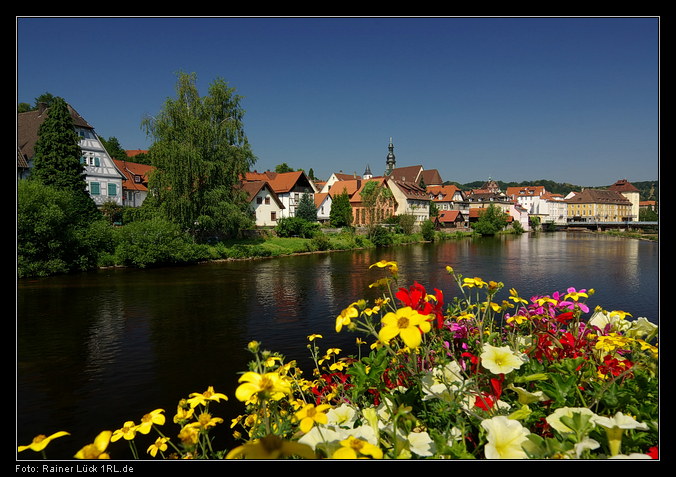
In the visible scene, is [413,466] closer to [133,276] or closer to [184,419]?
[184,419]

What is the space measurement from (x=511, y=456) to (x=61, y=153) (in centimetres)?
3632

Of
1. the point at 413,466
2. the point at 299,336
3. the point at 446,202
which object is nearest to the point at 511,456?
the point at 413,466

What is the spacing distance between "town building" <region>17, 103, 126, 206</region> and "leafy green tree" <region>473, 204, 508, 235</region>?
58.8m

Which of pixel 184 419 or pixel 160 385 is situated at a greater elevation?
pixel 184 419

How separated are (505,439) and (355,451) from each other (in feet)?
1.91

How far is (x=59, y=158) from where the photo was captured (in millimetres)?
29531

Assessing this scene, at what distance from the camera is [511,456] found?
4.61ft

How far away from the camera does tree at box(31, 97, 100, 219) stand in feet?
95.9

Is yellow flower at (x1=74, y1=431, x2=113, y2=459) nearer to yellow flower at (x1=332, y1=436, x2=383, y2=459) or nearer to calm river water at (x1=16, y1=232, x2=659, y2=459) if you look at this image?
yellow flower at (x1=332, y1=436, x2=383, y2=459)

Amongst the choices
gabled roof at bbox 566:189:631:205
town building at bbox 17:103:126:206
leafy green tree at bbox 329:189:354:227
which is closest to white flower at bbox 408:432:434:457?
town building at bbox 17:103:126:206

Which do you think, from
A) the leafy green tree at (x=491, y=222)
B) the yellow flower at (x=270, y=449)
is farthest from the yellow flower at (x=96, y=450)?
the leafy green tree at (x=491, y=222)

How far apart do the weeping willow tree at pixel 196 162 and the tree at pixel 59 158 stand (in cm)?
505

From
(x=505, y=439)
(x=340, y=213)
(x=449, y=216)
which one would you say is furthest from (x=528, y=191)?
(x=505, y=439)

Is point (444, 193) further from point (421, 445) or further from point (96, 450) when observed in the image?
point (96, 450)
